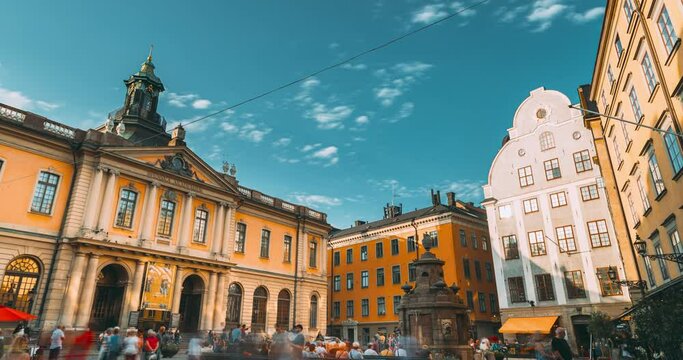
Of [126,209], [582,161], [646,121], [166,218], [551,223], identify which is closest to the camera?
[646,121]

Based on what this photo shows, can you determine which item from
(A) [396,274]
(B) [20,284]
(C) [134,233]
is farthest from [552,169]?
(B) [20,284]

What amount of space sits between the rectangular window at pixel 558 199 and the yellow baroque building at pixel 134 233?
71.5ft

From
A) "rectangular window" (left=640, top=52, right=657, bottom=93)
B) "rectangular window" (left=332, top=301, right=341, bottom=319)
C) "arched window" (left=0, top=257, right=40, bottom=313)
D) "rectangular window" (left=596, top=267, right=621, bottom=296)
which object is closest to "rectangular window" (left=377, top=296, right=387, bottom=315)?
"rectangular window" (left=332, top=301, right=341, bottom=319)

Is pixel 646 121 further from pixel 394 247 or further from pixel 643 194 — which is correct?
pixel 394 247

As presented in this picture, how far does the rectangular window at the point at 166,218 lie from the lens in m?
27.4

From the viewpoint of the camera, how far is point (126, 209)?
25781 millimetres

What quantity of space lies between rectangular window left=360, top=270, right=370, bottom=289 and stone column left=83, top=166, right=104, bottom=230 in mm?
30703

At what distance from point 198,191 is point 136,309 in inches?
356

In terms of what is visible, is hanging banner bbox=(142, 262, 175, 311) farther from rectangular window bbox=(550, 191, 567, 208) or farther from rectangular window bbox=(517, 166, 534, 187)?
rectangular window bbox=(550, 191, 567, 208)

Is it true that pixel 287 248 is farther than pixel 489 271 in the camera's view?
No

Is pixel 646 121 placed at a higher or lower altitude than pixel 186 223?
higher

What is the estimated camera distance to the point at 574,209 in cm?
3106

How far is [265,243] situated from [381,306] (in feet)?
55.5

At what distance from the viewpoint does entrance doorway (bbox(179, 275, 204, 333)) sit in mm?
28578
